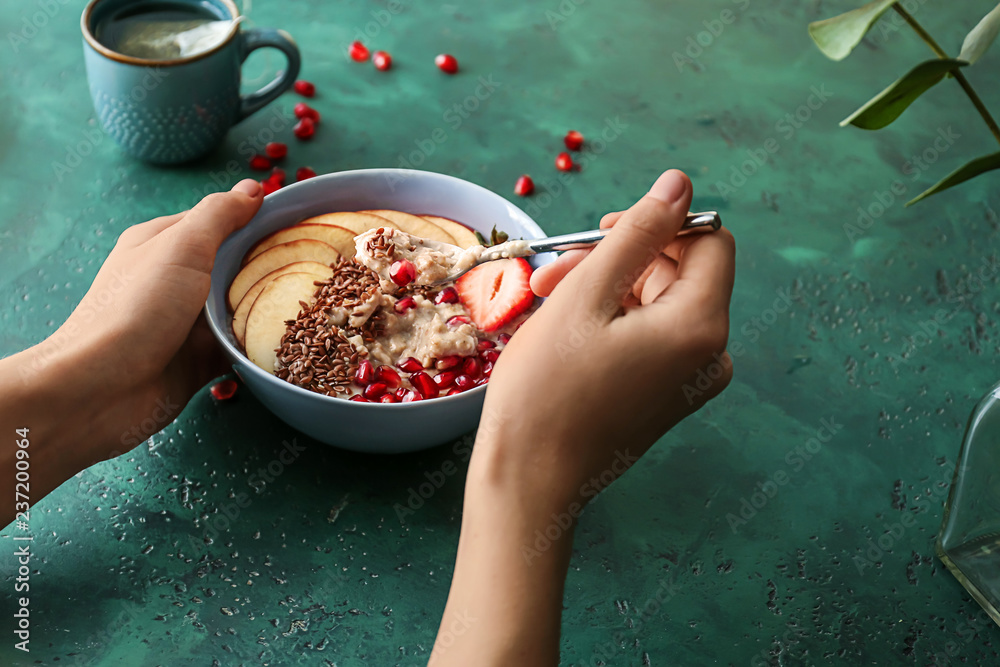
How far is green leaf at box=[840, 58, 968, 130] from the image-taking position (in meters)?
0.83

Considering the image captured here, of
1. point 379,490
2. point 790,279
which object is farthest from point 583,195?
point 379,490

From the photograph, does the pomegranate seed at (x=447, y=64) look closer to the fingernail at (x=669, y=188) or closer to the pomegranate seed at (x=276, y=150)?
the pomegranate seed at (x=276, y=150)

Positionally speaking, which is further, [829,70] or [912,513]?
[829,70]

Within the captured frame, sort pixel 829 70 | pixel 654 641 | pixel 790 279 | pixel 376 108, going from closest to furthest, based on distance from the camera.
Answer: pixel 654 641
pixel 790 279
pixel 376 108
pixel 829 70

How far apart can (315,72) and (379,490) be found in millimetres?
1174

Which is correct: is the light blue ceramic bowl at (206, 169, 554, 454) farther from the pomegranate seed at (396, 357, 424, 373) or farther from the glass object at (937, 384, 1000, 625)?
the glass object at (937, 384, 1000, 625)

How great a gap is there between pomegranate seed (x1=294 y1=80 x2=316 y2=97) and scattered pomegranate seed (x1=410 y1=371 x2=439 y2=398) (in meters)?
0.96

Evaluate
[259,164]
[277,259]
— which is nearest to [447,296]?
[277,259]

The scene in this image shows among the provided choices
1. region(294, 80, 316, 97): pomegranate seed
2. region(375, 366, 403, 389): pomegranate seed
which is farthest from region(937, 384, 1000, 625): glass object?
region(294, 80, 316, 97): pomegranate seed

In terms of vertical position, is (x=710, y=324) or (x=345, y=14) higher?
(x=710, y=324)

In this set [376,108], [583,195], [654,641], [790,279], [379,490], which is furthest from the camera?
[376,108]

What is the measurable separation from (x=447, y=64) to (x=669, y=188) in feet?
→ 3.64

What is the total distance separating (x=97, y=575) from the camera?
1.11 meters

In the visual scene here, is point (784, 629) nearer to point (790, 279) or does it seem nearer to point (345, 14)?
point (790, 279)
